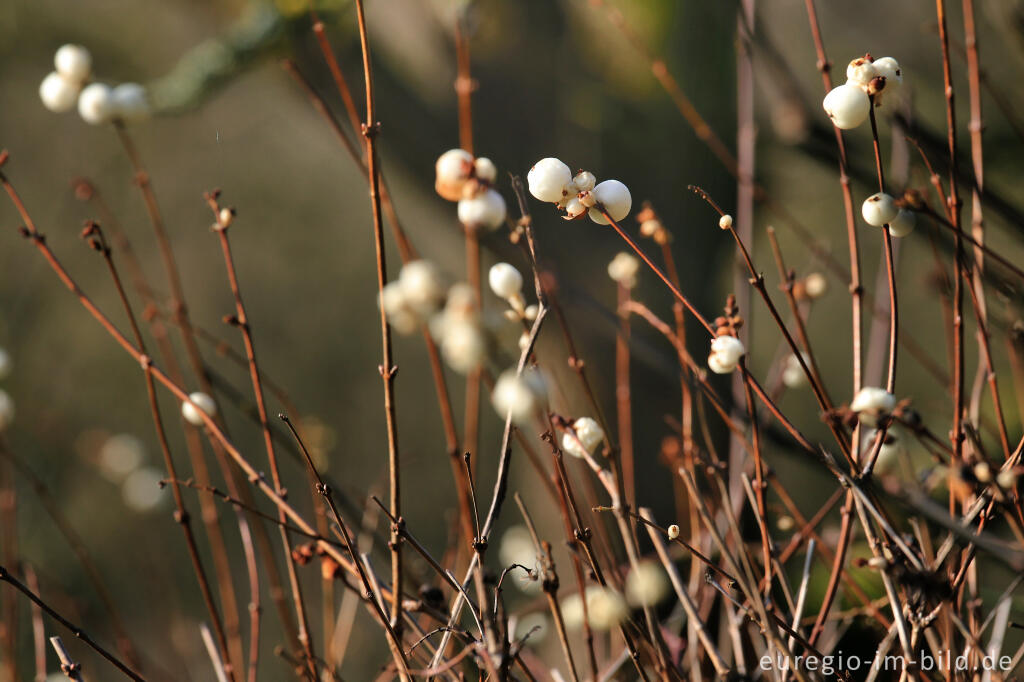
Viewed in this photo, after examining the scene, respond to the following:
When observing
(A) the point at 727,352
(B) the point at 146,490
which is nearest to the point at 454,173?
(A) the point at 727,352

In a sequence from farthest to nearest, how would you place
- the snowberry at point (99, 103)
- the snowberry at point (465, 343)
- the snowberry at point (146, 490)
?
the snowberry at point (146, 490)
the snowberry at point (99, 103)
the snowberry at point (465, 343)

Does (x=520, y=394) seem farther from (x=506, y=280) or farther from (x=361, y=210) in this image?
(x=361, y=210)

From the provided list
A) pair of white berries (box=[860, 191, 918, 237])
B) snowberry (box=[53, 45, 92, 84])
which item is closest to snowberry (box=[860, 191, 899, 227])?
pair of white berries (box=[860, 191, 918, 237])

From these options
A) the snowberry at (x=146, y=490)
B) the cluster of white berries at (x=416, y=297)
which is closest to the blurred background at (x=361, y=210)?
the snowberry at (x=146, y=490)

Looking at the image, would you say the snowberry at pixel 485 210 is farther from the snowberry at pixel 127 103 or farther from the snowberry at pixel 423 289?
the snowberry at pixel 127 103

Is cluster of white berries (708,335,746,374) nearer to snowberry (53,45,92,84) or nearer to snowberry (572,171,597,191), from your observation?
snowberry (572,171,597,191)

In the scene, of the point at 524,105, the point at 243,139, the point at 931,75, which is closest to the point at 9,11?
the point at 243,139

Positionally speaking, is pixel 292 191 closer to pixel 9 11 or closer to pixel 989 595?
pixel 9 11
